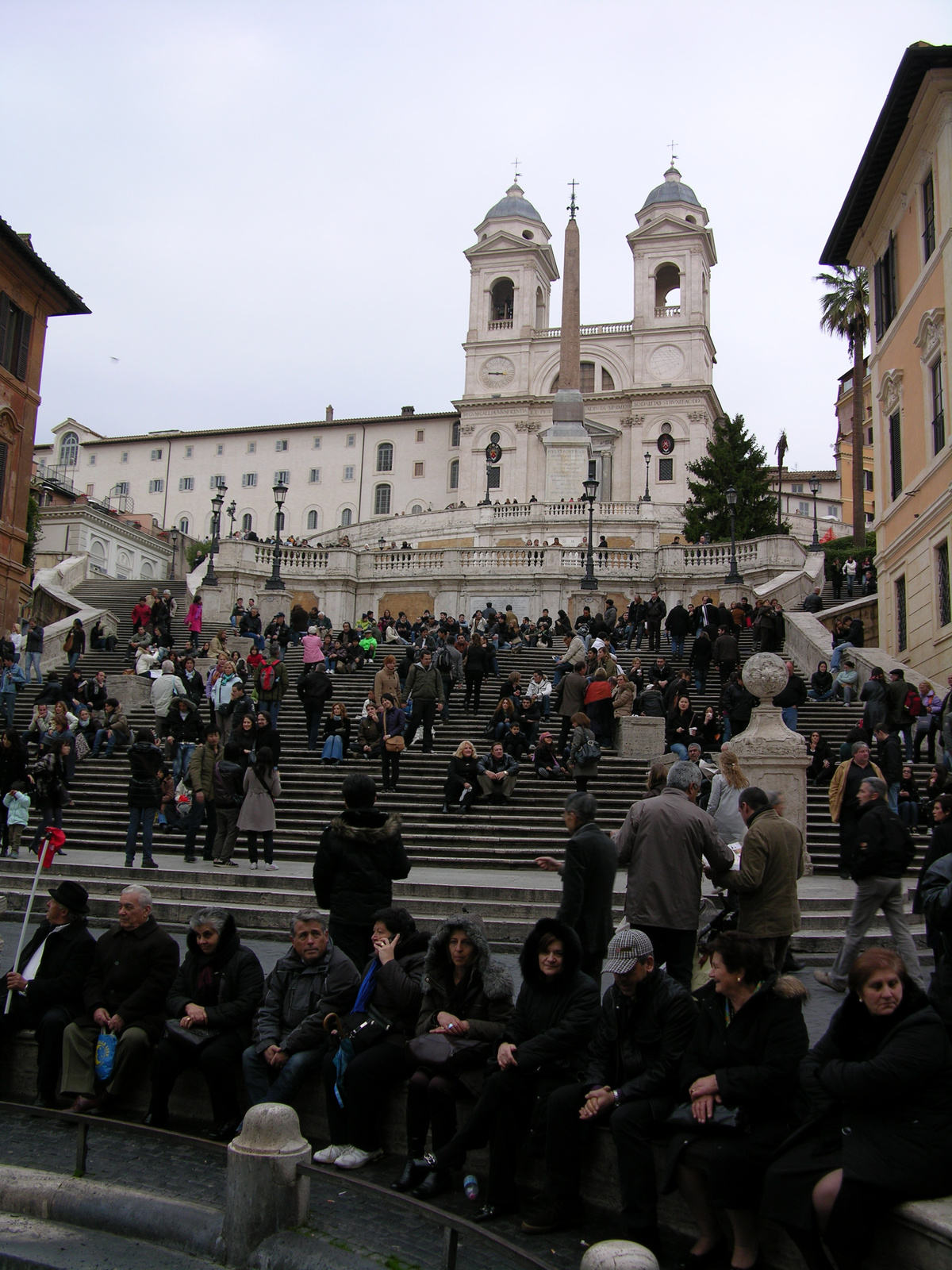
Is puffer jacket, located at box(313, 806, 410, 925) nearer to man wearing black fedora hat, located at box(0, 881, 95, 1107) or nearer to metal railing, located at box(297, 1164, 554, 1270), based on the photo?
man wearing black fedora hat, located at box(0, 881, 95, 1107)

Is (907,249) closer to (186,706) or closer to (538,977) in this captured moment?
(186,706)

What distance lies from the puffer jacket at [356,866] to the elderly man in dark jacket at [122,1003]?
3.29 feet

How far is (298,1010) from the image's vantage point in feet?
19.7

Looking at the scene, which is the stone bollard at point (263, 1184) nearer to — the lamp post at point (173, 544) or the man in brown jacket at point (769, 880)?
the man in brown jacket at point (769, 880)

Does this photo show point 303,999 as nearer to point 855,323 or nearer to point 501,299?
point 855,323

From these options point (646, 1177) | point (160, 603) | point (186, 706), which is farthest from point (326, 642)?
point (646, 1177)

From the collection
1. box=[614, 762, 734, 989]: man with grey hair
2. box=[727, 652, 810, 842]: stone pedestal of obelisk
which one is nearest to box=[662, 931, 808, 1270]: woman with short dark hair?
box=[614, 762, 734, 989]: man with grey hair

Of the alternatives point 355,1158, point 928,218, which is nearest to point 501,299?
point 928,218

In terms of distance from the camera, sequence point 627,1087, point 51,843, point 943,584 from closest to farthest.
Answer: point 627,1087, point 51,843, point 943,584

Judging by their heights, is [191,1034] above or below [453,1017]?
below

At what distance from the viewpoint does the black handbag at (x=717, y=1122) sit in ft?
15.1

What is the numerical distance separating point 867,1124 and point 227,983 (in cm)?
350

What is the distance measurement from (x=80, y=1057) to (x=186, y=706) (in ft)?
35.4

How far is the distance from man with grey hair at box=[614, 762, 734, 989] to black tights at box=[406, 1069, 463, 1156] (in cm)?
157
